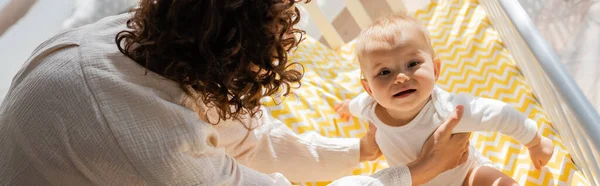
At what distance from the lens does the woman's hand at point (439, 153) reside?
44.0 inches

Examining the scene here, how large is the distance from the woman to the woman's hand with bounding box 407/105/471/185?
397 mm

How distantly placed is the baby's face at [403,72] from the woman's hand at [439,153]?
69 millimetres

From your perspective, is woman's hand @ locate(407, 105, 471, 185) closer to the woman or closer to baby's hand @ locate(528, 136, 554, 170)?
baby's hand @ locate(528, 136, 554, 170)

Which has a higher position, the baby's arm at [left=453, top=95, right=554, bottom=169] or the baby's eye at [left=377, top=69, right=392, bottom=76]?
the baby's eye at [left=377, top=69, right=392, bottom=76]

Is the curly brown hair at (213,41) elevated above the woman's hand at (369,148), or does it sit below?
above

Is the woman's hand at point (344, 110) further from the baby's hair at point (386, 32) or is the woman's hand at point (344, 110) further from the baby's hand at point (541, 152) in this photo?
the baby's hand at point (541, 152)

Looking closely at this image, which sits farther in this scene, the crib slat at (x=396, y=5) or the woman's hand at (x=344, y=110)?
the crib slat at (x=396, y=5)

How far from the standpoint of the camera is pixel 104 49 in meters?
0.80

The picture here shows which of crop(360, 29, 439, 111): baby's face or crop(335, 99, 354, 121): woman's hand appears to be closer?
crop(360, 29, 439, 111): baby's face

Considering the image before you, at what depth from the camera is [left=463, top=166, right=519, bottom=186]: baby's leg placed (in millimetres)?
1102

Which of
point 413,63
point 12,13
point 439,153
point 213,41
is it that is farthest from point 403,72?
point 12,13

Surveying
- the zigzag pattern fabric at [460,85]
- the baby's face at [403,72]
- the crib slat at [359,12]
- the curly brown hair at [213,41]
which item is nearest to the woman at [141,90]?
the curly brown hair at [213,41]

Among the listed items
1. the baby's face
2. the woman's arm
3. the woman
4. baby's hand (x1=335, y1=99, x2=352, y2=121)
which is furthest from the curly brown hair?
baby's hand (x1=335, y1=99, x2=352, y2=121)

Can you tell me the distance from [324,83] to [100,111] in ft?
3.19
